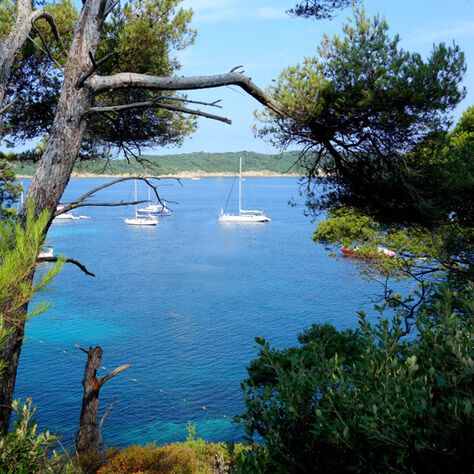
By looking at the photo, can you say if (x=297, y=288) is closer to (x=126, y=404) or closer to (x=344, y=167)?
(x=126, y=404)

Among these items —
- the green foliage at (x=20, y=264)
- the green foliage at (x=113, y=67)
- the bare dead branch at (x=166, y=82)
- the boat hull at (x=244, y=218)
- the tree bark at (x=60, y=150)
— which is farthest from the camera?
the boat hull at (x=244, y=218)

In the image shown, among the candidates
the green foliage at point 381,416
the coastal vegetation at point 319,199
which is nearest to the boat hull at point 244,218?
the coastal vegetation at point 319,199

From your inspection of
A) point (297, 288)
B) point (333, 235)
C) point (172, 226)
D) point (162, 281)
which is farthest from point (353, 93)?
point (172, 226)

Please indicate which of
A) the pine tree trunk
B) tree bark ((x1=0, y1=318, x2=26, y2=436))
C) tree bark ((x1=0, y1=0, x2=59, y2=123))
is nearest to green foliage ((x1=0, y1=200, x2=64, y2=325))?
tree bark ((x1=0, y1=318, x2=26, y2=436))

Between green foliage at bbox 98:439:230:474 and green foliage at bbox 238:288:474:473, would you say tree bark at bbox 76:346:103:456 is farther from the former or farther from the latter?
green foliage at bbox 238:288:474:473

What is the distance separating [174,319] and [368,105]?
2397cm

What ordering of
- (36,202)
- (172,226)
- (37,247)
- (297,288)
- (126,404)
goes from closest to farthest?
(37,247) → (36,202) → (126,404) → (297,288) → (172,226)

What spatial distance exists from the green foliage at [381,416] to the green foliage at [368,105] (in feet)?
10.4

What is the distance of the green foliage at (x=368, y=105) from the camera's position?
5637 mm

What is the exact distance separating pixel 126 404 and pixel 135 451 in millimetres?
11256

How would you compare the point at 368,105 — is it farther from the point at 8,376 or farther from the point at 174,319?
the point at 174,319

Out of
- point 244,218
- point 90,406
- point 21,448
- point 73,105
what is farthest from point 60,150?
point 244,218

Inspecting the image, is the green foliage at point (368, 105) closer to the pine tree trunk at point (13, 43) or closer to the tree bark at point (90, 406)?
the pine tree trunk at point (13, 43)

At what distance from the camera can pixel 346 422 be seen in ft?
7.70
